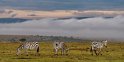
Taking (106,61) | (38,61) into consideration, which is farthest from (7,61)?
(106,61)

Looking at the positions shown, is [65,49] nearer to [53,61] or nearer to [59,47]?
[59,47]

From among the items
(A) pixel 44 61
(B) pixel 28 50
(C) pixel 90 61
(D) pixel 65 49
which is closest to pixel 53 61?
(A) pixel 44 61

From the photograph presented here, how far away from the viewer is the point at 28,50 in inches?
2904

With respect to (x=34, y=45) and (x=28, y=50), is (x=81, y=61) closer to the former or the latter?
(x=34, y=45)

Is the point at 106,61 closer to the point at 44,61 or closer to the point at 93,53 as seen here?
the point at 44,61

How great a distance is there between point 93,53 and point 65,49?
4.81 meters

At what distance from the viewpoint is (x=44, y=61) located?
49.5 m

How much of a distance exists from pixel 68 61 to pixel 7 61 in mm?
7497

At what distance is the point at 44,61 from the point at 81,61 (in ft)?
15.0

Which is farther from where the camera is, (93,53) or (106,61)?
(93,53)

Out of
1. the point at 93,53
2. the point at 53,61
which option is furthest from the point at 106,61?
the point at 93,53

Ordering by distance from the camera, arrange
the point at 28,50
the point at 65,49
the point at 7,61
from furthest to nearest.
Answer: the point at 28,50
the point at 65,49
the point at 7,61

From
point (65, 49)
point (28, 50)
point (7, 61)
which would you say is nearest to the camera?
point (7, 61)

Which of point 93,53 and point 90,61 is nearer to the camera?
point 90,61
